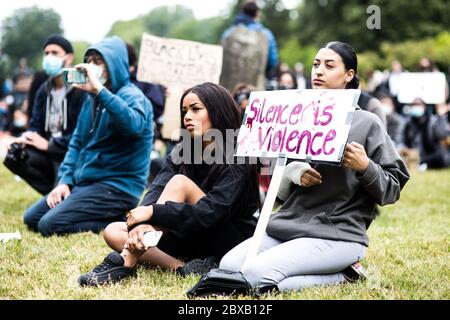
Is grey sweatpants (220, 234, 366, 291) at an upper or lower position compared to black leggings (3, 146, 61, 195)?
upper

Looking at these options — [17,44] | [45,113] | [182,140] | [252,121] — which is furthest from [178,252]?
[17,44]

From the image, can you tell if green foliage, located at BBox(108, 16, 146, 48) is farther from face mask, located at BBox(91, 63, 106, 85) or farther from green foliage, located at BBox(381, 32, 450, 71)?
face mask, located at BBox(91, 63, 106, 85)

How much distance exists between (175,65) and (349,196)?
4338mm

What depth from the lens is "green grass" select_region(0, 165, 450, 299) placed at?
4203 millimetres

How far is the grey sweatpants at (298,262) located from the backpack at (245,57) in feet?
23.2

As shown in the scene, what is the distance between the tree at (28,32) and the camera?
2687 inches

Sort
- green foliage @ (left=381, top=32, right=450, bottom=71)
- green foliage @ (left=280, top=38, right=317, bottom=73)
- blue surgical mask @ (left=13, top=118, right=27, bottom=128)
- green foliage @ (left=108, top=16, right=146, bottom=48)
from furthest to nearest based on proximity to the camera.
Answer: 1. green foliage @ (left=108, top=16, right=146, bottom=48)
2. green foliage @ (left=280, top=38, right=317, bottom=73)
3. green foliage @ (left=381, top=32, right=450, bottom=71)
4. blue surgical mask @ (left=13, top=118, right=27, bottom=128)

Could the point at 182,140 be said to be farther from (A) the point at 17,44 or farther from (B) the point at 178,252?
(A) the point at 17,44

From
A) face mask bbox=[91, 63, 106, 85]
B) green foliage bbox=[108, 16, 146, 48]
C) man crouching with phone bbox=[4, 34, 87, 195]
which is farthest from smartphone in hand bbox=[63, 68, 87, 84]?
green foliage bbox=[108, 16, 146, 48]

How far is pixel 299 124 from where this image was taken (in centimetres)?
436

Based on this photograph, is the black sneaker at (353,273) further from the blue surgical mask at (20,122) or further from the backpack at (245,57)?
the blue surgical mask at (20,122)

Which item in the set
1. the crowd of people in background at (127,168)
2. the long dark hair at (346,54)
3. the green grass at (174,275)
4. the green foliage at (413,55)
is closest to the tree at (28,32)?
the green foliage at (413,55)

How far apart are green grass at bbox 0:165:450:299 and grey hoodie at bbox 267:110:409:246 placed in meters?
0.34
